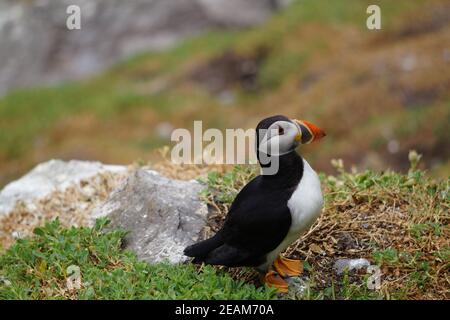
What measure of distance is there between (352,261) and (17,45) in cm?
1741

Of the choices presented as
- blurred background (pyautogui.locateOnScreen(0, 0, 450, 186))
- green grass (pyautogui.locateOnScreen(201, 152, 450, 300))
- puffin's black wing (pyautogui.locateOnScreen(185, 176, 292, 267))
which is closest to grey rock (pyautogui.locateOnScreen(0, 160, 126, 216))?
green grass (pyautogui.locateOnScreen(201, 152, 450, 300))

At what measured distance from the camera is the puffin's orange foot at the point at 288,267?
4.45m

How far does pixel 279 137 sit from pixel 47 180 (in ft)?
11.6

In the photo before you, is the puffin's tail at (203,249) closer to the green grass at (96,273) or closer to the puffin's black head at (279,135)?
the green grass at (96,273)

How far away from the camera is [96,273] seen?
4.59 m

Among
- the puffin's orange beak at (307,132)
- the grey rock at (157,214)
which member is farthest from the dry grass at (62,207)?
the puffin's orange beak at (307,132)

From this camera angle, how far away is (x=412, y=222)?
4895 mm

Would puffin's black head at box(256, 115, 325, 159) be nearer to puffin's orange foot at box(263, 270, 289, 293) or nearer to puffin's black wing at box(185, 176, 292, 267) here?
puffin's black wing at box(185, 176, 292, 267)

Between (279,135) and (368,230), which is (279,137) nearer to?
(279,135)

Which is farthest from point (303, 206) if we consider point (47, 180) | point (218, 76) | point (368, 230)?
point (218, 76)

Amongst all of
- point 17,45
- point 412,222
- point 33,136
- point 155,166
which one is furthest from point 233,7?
point 412,222

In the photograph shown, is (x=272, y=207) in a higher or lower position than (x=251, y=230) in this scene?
higher

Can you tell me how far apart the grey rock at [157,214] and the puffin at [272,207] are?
55cm
